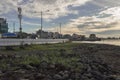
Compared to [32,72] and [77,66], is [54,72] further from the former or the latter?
[77,66]

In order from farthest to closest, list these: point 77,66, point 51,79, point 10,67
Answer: point 77,66
point 10,67
point 51,79

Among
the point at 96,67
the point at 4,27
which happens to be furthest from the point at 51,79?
the point at 4,27

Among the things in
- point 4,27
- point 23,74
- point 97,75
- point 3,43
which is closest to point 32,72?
point 23,74

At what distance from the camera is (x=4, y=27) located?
16212cm

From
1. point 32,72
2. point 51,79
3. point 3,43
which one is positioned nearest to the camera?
point 51,79

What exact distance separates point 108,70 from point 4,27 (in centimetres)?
14600

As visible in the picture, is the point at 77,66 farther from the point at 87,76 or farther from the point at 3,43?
the point at 3,43

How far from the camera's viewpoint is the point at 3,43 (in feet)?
141

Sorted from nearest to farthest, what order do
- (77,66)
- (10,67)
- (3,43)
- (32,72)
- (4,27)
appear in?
(32,72), (10,67), (77,66), (3,43), (4,27)

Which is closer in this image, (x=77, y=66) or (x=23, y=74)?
(x=23, y=74)

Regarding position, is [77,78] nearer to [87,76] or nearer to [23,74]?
[87,76]

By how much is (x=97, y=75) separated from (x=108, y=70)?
13.4ft

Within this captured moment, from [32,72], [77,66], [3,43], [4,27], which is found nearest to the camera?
[32,72]

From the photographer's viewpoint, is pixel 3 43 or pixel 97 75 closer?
pixel 97 75
